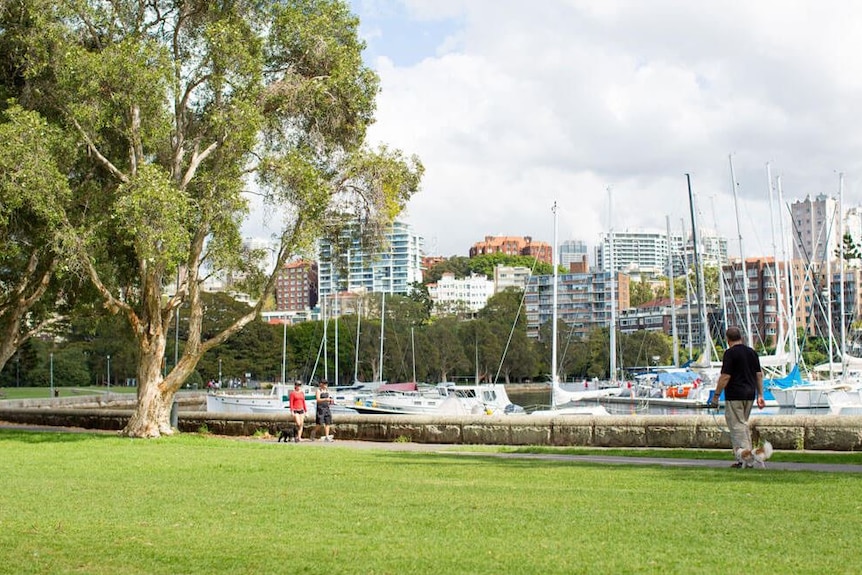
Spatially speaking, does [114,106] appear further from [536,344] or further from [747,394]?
[536,344]

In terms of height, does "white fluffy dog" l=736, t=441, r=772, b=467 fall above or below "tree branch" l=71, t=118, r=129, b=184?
below

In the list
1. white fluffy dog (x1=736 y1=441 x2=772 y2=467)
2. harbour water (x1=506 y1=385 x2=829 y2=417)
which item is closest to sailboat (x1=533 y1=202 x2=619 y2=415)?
harbour water (x1=506 y1=385 x2=829 y2=417)

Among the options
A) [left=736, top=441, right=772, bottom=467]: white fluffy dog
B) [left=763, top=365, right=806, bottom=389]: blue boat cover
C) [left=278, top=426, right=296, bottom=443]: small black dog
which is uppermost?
[left=763, top=365, right=806, bottom=389]: blue boat cover

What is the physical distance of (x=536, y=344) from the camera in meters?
143

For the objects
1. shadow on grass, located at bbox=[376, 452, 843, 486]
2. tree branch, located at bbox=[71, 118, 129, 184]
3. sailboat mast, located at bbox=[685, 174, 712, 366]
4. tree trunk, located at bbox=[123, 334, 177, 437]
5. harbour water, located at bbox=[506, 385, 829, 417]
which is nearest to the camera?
shadow on grass, located at bbox=[376, 452, 843, 486]

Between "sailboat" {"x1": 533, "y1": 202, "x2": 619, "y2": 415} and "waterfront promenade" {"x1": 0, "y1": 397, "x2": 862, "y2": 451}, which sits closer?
"waterfront promenade" {"x1": 0, "y1": 397, "x2": 862, "y2": 451}

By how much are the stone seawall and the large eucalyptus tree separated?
3.86 meters

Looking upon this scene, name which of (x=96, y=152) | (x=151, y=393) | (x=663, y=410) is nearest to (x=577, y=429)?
(x=151, y=393)

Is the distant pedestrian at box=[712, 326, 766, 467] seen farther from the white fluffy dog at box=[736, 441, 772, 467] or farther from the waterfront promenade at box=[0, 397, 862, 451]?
the waterfront promenade at box=[0, 397, 862, 451]

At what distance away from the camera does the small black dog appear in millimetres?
27462

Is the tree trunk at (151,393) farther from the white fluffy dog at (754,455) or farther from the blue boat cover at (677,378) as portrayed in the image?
the blue boat cover at (677,378)

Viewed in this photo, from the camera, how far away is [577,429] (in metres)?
23.6

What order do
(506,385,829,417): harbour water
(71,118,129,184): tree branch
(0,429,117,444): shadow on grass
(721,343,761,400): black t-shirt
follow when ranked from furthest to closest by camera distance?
(506,385,829,417): harbour water < (0,429,117,444): shadow on grass < (71,118,129,184): tree branch < (721,343,761,400): black t-shirt

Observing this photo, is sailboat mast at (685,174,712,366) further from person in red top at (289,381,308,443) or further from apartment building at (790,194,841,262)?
person in red top at (289,381,308,443)
